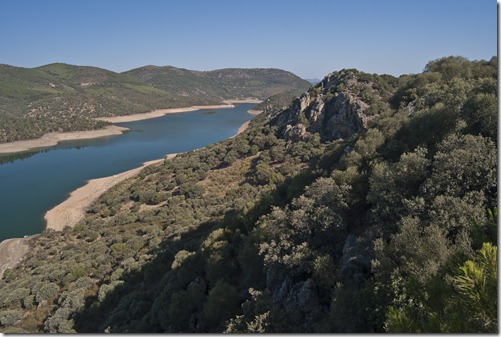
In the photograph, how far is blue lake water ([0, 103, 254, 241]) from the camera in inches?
2483

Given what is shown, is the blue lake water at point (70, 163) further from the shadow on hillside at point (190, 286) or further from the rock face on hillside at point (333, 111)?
the rock face on hillside at point (333, 111)

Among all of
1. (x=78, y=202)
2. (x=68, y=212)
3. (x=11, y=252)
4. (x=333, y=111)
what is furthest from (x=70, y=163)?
(x=333, y=111)

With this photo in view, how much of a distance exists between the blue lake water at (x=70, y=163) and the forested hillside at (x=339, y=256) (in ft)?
75.4

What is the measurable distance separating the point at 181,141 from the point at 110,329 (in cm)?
11575

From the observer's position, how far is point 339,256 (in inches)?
598

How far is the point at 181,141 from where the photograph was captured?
Result: 13362 centimetres

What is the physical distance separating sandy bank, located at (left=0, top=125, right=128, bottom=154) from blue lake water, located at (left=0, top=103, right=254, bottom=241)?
5.73 metres

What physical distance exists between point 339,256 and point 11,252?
156 ft

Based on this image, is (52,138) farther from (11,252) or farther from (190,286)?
(190,286)

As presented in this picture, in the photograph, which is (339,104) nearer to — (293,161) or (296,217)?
(293,161)

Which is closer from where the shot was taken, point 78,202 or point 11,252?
point 11,252

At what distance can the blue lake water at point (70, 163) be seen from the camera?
207ft

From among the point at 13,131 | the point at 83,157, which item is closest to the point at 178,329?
the point at 83,157

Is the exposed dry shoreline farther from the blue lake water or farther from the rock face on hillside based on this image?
the rock face on hillside
